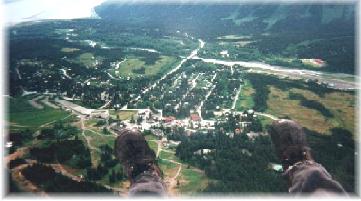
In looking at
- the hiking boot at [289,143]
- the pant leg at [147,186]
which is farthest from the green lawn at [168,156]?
the pant leg at [147,186]

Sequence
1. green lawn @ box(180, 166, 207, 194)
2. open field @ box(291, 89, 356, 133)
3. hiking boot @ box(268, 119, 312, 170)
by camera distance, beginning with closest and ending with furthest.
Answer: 1. hiking boot @ box(268, 119, 312, 170)
2. green lawn @ box(180, 166, 207, 194)
3. open field @ box(291, 89, 356, 133)

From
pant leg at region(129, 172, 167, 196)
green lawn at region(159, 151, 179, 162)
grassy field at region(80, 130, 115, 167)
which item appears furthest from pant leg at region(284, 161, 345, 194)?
grassy field at region(80, 130, 115, 167)

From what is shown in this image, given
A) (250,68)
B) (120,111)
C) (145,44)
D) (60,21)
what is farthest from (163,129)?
(60,21)

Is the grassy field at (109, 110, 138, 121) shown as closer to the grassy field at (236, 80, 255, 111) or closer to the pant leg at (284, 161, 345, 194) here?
the grassy field at (236, 80, 255, 111)

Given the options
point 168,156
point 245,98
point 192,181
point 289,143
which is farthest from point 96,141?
point 289,143

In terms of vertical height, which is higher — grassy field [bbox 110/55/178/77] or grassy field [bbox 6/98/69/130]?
grassy field [bbox 110/55/178/77]

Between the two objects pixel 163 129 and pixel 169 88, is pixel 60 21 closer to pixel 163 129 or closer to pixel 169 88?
pixel 169 88

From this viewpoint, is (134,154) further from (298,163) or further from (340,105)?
(340,105)
